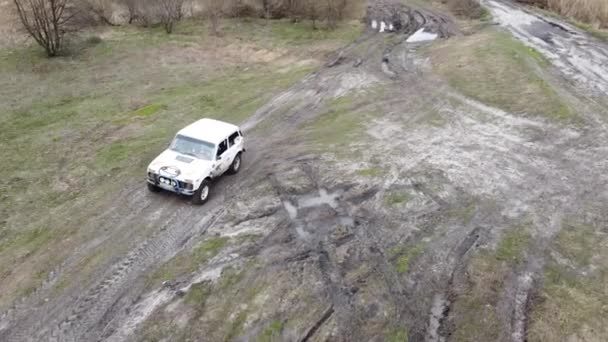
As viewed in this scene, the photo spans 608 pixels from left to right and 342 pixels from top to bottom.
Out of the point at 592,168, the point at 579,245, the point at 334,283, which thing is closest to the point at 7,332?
the point at 334,283

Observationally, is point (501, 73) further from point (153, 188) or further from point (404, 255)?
point (153, 188)

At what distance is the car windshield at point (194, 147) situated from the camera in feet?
49.6

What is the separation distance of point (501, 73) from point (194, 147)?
17991 mm

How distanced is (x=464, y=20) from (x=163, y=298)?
117 ft

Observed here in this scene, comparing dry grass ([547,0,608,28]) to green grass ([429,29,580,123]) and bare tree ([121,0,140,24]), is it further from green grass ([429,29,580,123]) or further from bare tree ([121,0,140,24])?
bare tree ([121,0,140,24])

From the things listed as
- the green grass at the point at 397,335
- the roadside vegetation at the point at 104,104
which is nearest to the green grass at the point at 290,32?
the roadside vegetation at the point at 104,104

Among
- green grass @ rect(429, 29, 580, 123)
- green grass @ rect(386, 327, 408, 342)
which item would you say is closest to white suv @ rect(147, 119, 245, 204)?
green grass @ rect(386, 327, 408, 342)

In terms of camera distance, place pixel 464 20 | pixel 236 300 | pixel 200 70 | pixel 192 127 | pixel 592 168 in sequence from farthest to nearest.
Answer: pixel 464 20, pixel 200 70, pixel 592 168, pixel 192 127, pixel 236 300

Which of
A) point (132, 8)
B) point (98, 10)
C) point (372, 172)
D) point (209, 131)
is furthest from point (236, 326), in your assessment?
point (98, 10)

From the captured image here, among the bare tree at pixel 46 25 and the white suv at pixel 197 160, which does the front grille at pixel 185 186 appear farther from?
the bare tree at pixel 46 25

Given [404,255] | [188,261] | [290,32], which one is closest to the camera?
[188,261]

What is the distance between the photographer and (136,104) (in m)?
22.7

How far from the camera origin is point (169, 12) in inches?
1367

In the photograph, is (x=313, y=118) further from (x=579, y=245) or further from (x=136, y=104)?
(x=579, y=245)
